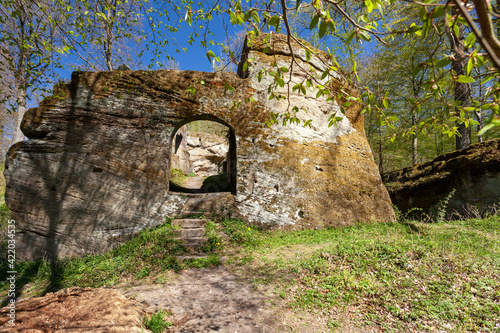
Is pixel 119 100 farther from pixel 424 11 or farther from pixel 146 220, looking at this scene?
pixel 424 11

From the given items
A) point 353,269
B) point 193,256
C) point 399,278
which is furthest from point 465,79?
point 193,256

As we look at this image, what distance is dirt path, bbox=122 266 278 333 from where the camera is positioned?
2766 mm

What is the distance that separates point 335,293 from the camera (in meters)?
3.14

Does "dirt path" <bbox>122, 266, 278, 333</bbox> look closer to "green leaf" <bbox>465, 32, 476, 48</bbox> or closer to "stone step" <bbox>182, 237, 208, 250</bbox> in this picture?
"stone step" <bbox>182, 237, 208, 250</bbox>

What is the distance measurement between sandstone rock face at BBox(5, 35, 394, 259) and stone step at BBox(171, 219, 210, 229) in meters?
0.39

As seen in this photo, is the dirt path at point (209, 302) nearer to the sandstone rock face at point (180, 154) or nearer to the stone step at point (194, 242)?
the stone step at point (194, 242)

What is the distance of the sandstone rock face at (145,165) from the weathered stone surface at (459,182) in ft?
5.81

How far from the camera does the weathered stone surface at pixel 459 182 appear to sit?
239 inches

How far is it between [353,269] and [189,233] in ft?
11.4

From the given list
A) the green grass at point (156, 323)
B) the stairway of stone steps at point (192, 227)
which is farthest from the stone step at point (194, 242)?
the green grass at point (156, 323)

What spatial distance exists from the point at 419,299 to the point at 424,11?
3.32m

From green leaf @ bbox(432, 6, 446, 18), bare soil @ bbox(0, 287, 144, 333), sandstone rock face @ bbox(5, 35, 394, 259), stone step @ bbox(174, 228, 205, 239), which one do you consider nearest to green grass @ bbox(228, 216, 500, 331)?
stone step @ bbox(174, 228, 205, 239)

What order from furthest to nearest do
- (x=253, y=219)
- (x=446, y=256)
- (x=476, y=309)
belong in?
1. (x=253, y=219)
2. (x=446, y=256)
3. (x=476, y=309)

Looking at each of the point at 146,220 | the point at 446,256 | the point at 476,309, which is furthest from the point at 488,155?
the point at 146,220
